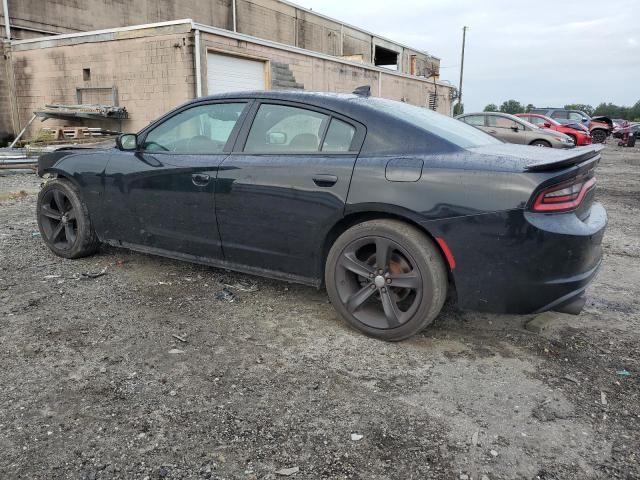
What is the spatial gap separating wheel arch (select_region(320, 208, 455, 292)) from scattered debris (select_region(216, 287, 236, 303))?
84 cm

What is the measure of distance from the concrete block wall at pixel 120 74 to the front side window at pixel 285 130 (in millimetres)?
10314

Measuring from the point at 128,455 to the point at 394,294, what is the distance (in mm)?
1727

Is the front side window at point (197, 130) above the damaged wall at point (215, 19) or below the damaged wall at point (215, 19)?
below

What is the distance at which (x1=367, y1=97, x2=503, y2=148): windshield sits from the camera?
3.22m

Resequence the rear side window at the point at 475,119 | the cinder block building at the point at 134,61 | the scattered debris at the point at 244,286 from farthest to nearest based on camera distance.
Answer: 1. the rear side window at the point at 475,119
2. the cinder block building at the point at 134,61
3. the scattered debris at the point at 244,286

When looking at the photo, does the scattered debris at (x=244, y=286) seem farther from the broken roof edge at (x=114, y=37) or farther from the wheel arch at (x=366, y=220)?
the broken roof edge at (x=114, y=37)

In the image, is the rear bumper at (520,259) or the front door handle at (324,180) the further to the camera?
the front door handle at (324,180)

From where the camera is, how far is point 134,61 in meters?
14.0

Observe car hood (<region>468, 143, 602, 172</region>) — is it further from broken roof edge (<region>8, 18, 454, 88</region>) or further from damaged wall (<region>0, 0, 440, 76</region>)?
damaged wall (<region>0, 0, 440, 76</region>)

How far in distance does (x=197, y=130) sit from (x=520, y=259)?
259 centimetres

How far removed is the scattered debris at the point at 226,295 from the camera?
12.6ft

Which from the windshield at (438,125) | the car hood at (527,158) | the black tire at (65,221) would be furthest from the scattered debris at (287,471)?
the black tire at (65,221)

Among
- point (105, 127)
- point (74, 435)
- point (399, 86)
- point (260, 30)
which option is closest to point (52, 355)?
point (74, 435)

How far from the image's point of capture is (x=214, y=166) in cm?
366
